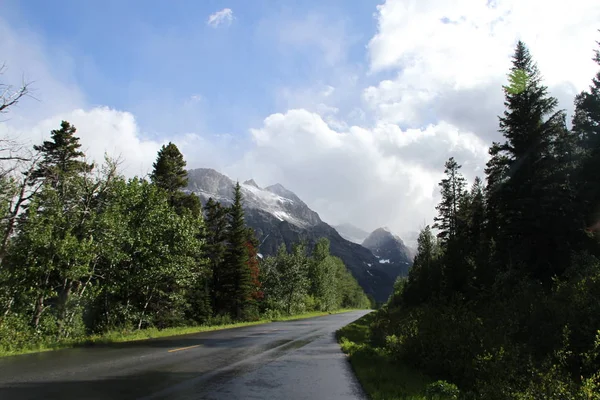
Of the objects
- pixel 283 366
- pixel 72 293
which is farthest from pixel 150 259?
pixel 283 366

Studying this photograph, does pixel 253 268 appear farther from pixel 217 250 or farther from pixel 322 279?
pixel 322 279

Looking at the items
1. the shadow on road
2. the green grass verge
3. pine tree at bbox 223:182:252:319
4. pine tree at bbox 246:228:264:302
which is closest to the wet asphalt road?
the shadow on road

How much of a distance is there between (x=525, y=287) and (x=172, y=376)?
16622 mm

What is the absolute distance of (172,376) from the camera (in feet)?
28.6

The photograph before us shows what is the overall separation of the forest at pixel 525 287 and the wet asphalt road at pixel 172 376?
2.90 metres

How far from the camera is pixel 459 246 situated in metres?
30.7

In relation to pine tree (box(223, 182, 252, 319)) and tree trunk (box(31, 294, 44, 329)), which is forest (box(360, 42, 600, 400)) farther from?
pine tree (box(223, 182, 252, 319))

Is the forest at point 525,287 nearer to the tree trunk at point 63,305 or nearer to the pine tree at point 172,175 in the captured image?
the tree trunk at point 63,305

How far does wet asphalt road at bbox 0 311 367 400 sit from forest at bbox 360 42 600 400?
2902 mm

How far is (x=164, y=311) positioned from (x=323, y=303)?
215 ft

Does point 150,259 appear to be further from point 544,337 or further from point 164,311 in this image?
point 544,337

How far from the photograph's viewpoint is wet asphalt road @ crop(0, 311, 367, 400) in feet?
23.4

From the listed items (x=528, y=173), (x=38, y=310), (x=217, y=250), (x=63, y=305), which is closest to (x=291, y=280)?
(x=217, y=250)

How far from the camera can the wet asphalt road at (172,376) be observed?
7.14 metres
